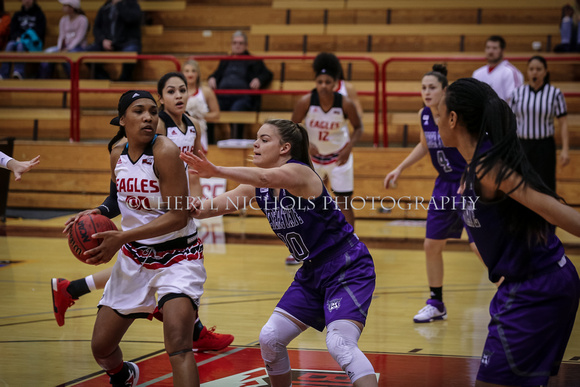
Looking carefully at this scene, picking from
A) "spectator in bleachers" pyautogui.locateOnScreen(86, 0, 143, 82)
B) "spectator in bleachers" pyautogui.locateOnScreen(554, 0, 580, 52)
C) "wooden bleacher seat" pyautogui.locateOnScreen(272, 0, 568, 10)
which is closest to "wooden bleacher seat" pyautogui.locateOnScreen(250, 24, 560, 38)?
"wooden bleacher seat" pyautogui.locateOnScreen(272, 0, 568, 10)

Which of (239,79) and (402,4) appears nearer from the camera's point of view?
(239,79)

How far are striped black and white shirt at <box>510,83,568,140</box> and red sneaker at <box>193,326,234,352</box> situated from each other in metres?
5.41

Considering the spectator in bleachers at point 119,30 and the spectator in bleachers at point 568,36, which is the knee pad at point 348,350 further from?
the spectator in bleachers at point 119,30

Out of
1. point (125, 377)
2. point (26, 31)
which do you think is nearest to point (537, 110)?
point (125, 377)

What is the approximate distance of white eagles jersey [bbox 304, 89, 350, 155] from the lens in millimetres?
7812

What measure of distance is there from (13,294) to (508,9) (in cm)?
941

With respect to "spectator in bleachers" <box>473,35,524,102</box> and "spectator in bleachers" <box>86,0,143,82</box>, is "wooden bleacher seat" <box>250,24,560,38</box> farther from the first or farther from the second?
"spectator in bleachers" <box>473,35,524,102</box>

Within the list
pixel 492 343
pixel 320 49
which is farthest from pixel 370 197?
pixel 492 343

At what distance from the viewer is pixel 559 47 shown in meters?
11.2

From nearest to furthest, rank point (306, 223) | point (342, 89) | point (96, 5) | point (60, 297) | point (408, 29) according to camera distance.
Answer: point (306, 223)
point (60, 297)
point (342, 89)
point (408, 29)
point (96, 5)

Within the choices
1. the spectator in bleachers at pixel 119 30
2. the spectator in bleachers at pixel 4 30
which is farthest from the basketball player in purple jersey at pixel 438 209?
the spectator in bleachers at pixel 4 30

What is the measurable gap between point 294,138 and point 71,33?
10090 mm

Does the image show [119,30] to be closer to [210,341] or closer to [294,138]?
[210,341]

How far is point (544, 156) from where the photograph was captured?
346 inches
